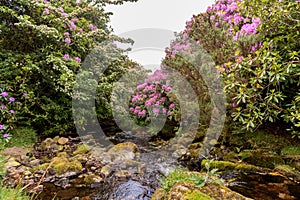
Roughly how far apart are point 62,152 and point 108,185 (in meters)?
2.31

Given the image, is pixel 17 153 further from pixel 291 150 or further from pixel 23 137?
pixel 291 150

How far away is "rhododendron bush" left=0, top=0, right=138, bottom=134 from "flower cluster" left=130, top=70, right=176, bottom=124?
1694 millimetres

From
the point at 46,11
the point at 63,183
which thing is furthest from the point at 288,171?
the point at 46,11

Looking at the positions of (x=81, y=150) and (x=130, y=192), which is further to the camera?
(x=81, y=150)

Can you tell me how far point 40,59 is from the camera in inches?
265

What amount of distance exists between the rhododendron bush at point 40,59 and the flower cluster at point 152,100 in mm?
1694

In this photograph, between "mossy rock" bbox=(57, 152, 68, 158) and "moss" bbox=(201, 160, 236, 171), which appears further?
"mossy rock" bbox=(57, 152, 68, 158)

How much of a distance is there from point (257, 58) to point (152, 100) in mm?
4738

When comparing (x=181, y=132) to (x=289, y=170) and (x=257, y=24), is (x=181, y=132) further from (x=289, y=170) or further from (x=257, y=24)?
(x=257, y=24)

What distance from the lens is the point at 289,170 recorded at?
3990mm

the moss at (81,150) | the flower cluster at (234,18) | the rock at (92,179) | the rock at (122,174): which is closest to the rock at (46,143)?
the moss at (81,150)

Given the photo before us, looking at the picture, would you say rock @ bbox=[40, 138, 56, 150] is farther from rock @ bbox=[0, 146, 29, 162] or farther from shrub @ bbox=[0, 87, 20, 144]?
shrub @ bbox=[0, 87, 20, 144]

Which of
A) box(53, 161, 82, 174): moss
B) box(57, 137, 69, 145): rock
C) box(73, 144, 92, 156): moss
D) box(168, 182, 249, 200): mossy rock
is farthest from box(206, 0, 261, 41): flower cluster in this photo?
box(57, 137, 69, 145): rock

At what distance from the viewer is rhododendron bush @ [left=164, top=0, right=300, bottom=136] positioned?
12.0 ft
